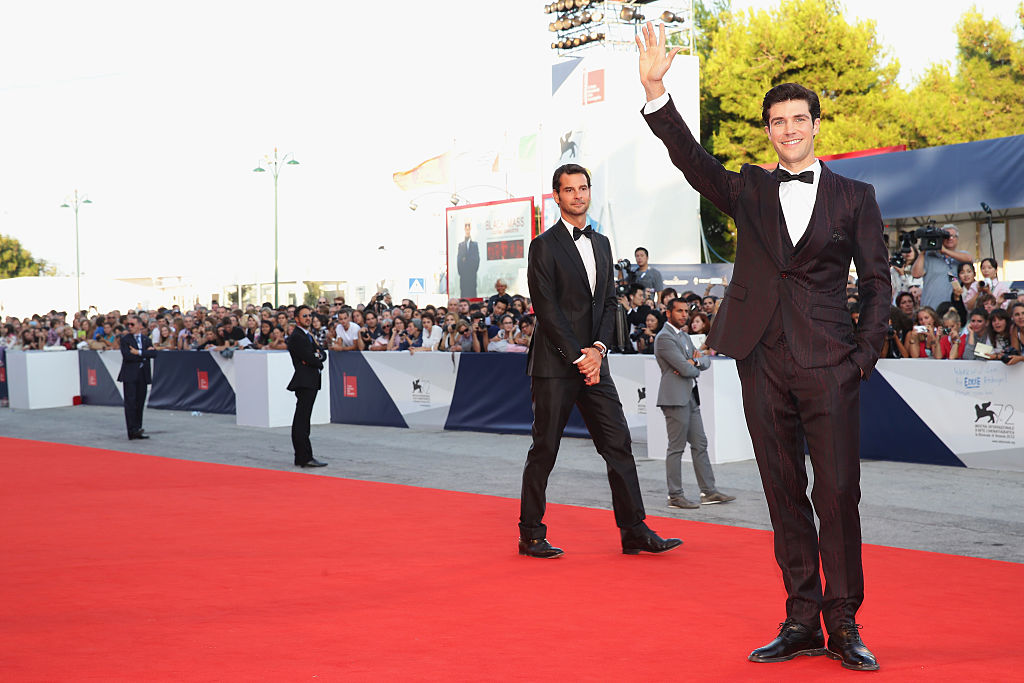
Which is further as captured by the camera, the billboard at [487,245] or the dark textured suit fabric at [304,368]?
the billboard at [487,245]

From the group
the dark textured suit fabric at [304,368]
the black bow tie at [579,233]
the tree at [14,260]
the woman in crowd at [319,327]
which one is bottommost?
the dark textured suit fabric at [304,368]

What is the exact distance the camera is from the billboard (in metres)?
27.5

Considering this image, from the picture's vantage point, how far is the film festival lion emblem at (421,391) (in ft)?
50.0

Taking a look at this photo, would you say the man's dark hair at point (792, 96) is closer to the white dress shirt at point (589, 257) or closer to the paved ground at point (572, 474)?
the white dress shirt at point (589, 257)

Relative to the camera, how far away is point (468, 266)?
29031 millimetres

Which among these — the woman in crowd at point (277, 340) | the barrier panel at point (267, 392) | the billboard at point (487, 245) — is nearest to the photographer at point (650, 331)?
the barrier panel at point (267, 392)

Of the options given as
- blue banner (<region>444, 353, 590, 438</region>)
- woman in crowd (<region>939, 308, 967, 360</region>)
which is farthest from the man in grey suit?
blue banner (<region>444, 353, 590, 438</region>)

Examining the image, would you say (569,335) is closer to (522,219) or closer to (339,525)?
(339,525)

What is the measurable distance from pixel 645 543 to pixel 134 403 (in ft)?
35.2

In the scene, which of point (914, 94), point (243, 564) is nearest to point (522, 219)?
point (914, 94)

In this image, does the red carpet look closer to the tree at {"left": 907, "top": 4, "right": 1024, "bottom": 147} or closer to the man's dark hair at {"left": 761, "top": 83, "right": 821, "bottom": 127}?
the man's dark hair at {"left": 761, "top": 83, "right": 821, "bottom": 127}

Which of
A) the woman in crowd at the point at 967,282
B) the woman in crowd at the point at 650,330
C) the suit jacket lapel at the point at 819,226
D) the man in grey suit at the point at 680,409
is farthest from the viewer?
the woman in crowd at the point at 650,330

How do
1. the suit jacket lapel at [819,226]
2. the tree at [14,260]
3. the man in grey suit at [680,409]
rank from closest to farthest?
the suit jacket lapel at [819,226] < the man in grey suit at [680,409] < the tree at [14,260]

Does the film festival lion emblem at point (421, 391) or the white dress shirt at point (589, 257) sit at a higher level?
the white dress shirt at point (589, 257)
